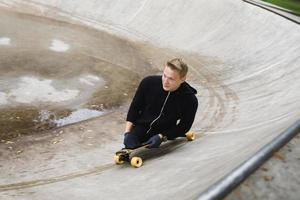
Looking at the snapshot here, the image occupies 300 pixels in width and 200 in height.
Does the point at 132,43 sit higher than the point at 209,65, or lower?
higher

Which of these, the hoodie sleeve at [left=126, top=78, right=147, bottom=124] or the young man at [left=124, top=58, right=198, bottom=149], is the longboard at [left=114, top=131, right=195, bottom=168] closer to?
the young man at [left=124, top=58, right=198, bottom=149]

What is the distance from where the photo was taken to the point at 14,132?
6.98m

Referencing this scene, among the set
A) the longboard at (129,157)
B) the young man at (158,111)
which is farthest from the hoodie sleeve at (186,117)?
the longboard at (129,157)

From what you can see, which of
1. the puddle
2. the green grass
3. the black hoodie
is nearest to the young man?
the black hoodie

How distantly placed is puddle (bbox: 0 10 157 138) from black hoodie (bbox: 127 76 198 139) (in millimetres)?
2680

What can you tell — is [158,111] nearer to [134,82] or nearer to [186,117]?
[186,117]

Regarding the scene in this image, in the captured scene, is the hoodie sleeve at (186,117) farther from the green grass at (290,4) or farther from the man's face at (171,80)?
the green grass at (290,4)

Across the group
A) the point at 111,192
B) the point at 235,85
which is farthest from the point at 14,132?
the point at 235,85

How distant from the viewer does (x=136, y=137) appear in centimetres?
513

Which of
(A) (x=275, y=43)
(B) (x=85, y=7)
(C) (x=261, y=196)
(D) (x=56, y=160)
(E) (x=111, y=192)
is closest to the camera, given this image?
(C) (x=261, y=196)

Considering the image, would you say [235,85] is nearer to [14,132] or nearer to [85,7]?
[14,132]

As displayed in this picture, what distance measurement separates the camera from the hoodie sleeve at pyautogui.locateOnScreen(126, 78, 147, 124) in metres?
5.06

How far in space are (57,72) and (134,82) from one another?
5.66ft

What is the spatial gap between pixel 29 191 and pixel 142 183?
1579 mm
